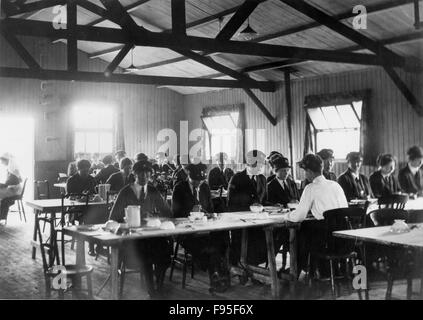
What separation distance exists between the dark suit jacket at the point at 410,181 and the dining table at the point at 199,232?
3090 mm

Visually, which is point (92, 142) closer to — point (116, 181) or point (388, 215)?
point (116, 181)

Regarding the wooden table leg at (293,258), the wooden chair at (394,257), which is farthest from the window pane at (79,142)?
the wooden chair at (394,257)

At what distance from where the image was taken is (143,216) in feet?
16.8

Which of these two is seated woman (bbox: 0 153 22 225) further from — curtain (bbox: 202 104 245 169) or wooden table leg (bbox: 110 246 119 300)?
wooden table leg (bbox: 110 246 119 300)

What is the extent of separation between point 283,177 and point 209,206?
1.22m

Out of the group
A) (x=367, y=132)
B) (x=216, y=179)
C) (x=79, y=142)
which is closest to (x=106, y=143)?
(x=79, y=142)

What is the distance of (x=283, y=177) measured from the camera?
260 inches

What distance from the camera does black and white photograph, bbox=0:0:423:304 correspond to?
16.3 ft

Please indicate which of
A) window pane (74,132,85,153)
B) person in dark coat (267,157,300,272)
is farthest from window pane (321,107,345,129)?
window pane (74,132,85,153)

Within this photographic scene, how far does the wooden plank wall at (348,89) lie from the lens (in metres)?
9.56

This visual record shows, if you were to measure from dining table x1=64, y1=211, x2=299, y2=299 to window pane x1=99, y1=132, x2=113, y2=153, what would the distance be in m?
9.13

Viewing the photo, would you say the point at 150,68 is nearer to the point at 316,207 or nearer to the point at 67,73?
the point at 67,73

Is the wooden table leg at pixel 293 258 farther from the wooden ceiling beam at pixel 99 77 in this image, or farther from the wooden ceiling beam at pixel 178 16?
the wooden ceiling beam at pixel 99 77
